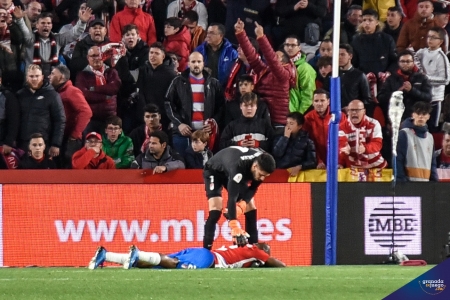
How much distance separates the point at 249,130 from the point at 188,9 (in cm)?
336

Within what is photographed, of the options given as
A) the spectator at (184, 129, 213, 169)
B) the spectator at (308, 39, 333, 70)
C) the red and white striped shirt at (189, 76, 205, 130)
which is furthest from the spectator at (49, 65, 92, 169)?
the spectator at (308, 39, 333, 70)

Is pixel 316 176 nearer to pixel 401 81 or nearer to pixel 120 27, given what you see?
pixel 401 81

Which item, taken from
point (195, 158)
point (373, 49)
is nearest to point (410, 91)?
point (373, 49)

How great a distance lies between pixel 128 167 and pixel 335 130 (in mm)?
3131

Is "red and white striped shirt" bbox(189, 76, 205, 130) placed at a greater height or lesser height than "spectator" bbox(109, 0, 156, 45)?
lesser

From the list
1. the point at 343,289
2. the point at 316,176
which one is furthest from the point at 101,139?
the point at 343,289

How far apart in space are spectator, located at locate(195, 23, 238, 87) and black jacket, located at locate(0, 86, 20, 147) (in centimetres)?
296

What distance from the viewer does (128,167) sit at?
48.3 feet

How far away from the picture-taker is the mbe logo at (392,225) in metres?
14.2

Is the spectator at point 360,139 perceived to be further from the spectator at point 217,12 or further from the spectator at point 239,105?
the spectator at point 217,12

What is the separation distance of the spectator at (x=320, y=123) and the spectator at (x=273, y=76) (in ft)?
1.87

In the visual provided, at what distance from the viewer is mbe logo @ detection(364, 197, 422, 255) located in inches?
559

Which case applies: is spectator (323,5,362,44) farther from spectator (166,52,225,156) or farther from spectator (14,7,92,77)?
spectator (14,7,92,77)

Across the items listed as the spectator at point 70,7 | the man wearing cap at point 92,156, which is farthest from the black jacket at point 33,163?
the spectator at point 70,7
